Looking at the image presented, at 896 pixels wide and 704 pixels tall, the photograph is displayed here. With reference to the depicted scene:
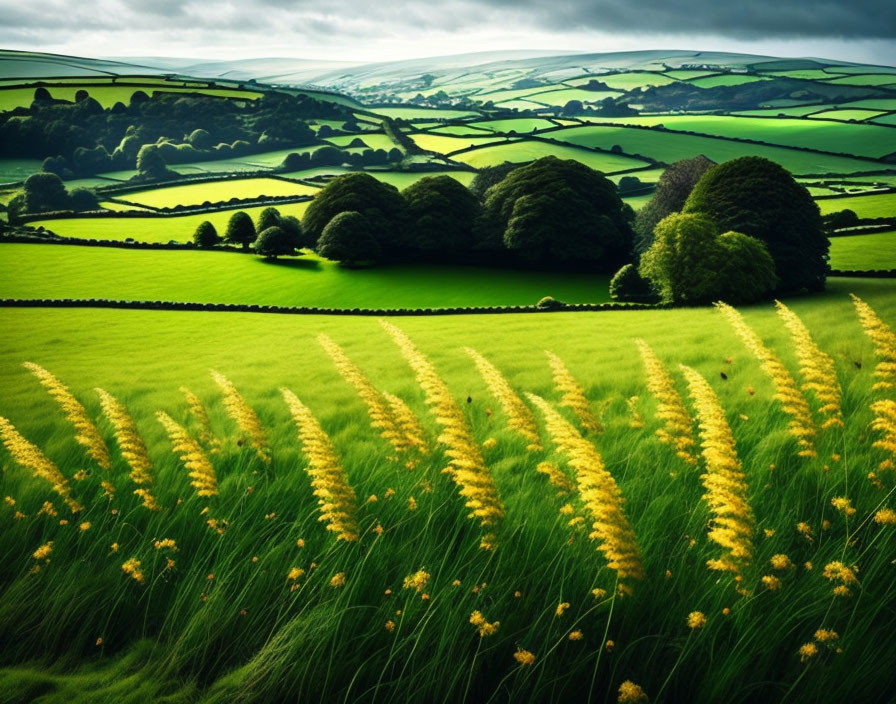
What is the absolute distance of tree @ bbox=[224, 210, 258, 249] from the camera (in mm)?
60500

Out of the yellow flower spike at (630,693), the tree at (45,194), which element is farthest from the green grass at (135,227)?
the yellow flower spike at (630,693)

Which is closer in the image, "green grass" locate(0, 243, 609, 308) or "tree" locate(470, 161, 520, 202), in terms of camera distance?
"green grass" locate(0, 243, 609, 308)

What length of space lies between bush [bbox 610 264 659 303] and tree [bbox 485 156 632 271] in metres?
11.5

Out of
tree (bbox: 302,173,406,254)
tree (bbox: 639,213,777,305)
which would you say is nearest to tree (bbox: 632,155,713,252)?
tree (bbox: 639,213,777,305)

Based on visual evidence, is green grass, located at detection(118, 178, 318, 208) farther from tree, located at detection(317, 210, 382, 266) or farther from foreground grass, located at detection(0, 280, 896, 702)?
foreground grass, located at detection(0, 280, 896, 702)

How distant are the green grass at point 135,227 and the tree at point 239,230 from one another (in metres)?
4.59

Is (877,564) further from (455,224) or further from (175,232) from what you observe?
(175,232)

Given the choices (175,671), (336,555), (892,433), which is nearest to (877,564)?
(892,433)

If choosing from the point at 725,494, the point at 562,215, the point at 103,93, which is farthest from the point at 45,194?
the point at 725,494

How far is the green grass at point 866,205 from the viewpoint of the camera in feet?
169

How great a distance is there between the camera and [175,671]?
4715 millimetres

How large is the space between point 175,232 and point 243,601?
65603 mm

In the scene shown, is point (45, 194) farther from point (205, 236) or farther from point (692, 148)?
point (692, 148)

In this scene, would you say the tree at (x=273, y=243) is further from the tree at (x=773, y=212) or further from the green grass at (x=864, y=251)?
the green grass at (x=864, y=251)
